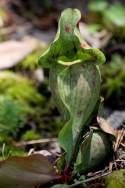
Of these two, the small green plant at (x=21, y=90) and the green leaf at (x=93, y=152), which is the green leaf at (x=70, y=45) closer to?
the green leaf at (x=93, y=152)

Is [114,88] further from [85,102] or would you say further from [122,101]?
[85,102]

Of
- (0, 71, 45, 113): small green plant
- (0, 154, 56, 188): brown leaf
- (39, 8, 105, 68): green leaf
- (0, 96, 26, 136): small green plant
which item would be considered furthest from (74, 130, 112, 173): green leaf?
(0, 71, 45, 113): small green plant

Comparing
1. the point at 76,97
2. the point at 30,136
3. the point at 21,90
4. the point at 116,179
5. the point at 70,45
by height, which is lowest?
the point at 30,136

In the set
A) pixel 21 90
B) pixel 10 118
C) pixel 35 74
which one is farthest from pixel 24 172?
pixel 35 74

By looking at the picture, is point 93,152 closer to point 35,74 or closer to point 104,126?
point 104,126

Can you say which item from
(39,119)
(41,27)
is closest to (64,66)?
(39,119)

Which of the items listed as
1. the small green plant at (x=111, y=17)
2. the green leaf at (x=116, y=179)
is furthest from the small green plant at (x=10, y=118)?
the small green plant at (x=111, y=17)

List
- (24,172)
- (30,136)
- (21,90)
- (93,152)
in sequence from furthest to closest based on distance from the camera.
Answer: (21,90), (30,136), (93,152), (24,172)
